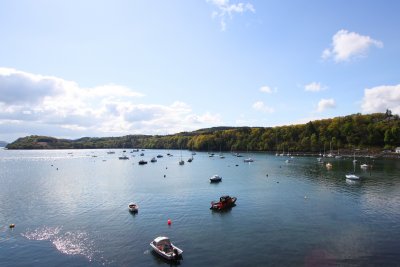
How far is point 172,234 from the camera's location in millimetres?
50500

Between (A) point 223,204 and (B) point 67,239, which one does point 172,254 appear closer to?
(B) point 67,239

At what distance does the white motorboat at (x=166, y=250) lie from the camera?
39875 millimetres

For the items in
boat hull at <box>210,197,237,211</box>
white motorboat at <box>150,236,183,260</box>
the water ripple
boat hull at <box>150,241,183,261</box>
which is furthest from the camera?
boat hull at <box>210,197,237,211</box>

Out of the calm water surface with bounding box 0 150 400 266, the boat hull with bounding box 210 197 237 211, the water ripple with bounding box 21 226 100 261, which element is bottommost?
the water ripple with bounding box 21 226 100 261

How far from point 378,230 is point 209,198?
40.3 meters

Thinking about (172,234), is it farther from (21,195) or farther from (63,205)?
(21,195)

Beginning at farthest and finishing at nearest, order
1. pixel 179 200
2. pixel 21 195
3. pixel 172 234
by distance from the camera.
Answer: pixel 21 195, pixel 179 200, pixel 172 234

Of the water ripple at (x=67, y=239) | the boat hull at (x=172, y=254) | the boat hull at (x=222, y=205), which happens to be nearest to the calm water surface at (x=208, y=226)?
the water ripple at (x=67, y=239)

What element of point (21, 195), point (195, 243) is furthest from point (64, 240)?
point (21, 195)

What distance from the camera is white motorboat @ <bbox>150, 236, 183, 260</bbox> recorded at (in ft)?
131

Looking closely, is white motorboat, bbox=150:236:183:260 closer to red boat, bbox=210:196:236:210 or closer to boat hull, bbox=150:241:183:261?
boat hull, bbox=150:241:183:261

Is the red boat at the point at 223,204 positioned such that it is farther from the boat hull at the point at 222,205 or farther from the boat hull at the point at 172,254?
the boat hull at the point at 172,254

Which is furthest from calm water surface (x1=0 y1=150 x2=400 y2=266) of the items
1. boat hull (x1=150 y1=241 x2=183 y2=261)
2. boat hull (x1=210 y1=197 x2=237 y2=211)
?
boat hull (x1=210 y1=197 x2=237 y2=211)

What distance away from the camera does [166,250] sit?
40.9 m
